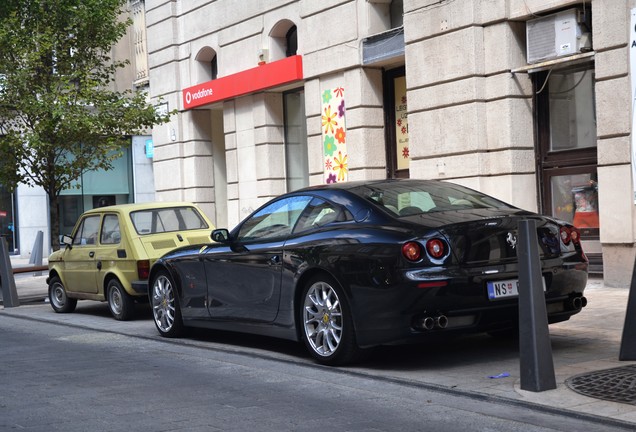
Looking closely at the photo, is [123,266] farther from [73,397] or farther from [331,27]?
[331,27]

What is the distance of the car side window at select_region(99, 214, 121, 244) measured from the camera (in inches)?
500

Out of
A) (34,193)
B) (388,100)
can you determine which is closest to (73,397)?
(388,100)

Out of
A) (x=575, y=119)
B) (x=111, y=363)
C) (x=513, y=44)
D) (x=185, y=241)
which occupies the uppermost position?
(x=513, y=44)

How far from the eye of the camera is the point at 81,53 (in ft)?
60.3

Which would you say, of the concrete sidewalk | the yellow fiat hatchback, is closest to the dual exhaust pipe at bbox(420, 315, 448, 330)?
the concrete sidewalk

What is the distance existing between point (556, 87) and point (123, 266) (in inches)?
268

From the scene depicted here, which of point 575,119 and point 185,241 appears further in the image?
point 575,119

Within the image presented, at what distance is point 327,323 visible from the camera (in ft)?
25.6

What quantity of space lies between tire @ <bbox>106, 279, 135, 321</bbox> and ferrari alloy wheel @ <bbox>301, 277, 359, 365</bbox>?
483cm

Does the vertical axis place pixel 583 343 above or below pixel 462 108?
below

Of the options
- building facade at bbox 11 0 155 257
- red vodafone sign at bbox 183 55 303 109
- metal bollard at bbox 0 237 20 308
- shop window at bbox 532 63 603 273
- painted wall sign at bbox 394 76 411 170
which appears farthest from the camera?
building facade at bbox 11 0 155 257

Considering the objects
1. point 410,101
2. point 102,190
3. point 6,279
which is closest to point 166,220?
point 6,279

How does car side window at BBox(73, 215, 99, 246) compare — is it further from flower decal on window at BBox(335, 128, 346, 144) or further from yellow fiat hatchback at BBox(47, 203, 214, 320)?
flower decal on window at BBox(335, 128, 346, 144)

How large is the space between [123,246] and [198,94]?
11.5 meters
